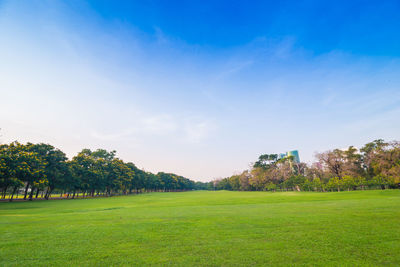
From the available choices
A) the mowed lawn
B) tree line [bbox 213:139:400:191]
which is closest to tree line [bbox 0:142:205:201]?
the mowed lawn

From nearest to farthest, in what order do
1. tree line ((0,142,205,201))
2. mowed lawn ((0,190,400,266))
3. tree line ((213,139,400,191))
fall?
mowed lawn ((0,190,400,266)) → tree line ((0,142,205,201)) → tree line ((213,139,400,191))

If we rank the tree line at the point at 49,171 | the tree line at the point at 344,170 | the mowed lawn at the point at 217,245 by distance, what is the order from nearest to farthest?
1. the mowed lawn at the point at 217,245
2. the tree line at the point at 49,171
3. the tree line at the point at 344,170

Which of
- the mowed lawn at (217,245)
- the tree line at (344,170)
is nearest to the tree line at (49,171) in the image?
the mowed lawn at (217,245)

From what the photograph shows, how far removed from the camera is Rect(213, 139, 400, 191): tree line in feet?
128

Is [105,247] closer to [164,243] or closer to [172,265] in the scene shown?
[164,243]

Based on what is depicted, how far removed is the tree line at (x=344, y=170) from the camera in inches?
1535

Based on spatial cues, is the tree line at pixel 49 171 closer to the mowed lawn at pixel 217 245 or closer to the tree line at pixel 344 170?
the mowed lawn at pixel 217 245

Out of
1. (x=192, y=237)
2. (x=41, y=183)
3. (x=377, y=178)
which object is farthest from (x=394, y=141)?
(x=41, y=183)

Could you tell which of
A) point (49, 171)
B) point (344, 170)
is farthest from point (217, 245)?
point (344, 170)

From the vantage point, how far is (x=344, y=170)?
161ft

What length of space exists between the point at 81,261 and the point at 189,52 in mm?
28244

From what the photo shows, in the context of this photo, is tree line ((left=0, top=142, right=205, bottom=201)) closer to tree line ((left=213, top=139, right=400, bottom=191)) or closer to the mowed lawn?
the mowed lawn

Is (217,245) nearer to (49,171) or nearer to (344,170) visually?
(49,171)

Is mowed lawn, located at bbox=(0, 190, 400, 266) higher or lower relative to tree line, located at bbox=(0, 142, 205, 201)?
lower
